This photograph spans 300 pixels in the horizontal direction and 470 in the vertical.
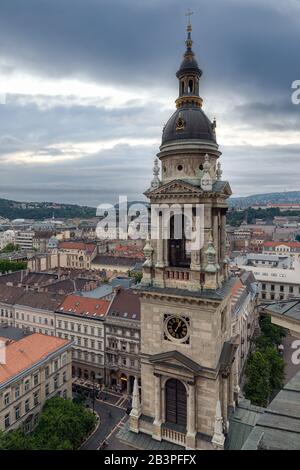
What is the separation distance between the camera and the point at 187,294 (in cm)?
1859

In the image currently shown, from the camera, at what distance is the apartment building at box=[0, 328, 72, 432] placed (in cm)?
3600

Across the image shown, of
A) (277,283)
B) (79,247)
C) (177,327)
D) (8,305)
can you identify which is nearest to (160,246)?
(177,327)

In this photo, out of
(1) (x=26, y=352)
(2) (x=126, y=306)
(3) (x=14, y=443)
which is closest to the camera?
(3) (x=14, y=443)

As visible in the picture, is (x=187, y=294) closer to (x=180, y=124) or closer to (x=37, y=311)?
(x=180, y=124)

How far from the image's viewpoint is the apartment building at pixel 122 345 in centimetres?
5447

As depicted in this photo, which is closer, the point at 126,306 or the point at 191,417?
the point at 191,417

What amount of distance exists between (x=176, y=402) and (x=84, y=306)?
43502mm

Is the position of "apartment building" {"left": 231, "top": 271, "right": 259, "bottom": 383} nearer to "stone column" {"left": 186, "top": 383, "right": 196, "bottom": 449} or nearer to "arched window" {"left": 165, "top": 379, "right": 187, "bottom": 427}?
"arched window" {"left": 165, "top": 379, "right": 187, "bottom": 427}

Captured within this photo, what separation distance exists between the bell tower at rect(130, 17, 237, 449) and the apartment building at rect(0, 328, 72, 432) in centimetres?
2204

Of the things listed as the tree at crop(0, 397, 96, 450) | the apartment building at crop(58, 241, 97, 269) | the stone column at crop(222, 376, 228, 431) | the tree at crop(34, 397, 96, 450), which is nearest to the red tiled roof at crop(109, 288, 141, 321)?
the tree at crop(0, 397, 96, 450)

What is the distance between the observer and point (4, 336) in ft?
155
